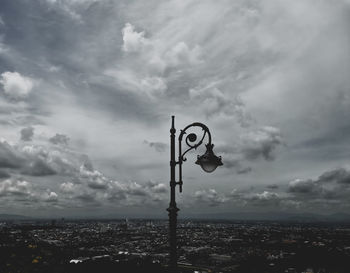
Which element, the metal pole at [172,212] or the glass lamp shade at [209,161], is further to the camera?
the glass lamp shade at [209,161]

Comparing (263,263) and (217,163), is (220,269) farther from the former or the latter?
(217,163)

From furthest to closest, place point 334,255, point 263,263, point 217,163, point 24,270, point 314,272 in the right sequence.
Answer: point 334,255, point 263,263, point 314,272, point 24,270, point 217,163

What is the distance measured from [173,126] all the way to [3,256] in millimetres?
8862

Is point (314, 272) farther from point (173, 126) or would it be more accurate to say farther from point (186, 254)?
point (173, 126)

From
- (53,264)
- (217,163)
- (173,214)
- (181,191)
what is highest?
(217,163)

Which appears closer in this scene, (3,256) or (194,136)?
(194,136)

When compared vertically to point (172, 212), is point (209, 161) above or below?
above

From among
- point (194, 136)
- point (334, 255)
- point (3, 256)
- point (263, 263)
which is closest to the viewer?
point (194, 136)

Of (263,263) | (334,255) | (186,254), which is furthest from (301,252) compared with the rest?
(186,254)

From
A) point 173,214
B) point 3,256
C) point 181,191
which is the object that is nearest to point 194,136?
point 181,191

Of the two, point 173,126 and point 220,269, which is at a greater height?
point 173,126

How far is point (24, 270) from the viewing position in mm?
9930

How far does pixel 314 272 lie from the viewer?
72.0 meters

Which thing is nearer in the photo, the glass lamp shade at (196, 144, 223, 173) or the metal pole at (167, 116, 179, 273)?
the metal pole at (167, 116, 179, 273)
